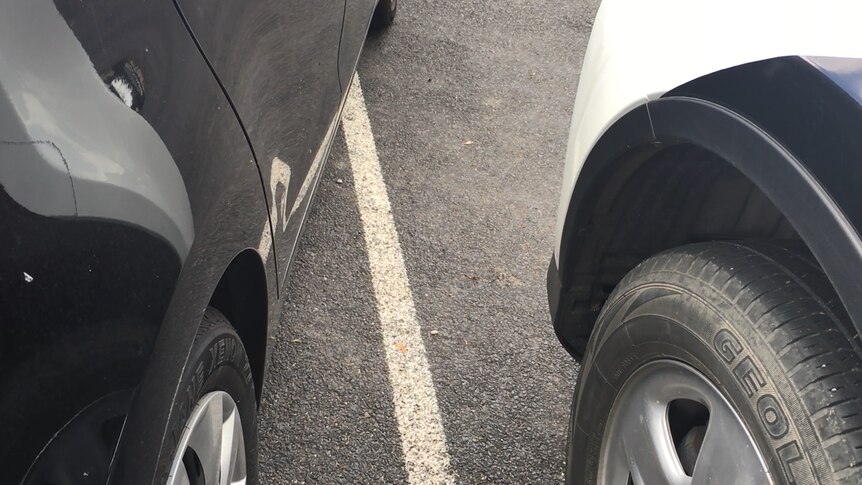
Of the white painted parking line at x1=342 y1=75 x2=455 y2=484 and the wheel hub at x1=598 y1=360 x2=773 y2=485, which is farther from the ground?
the wheel hub at x1=598 y1=360 x2=773 y2=485

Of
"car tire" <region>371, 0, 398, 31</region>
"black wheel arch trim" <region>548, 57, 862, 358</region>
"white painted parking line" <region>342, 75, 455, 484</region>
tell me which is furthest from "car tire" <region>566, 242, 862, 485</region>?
"car tire" <region>371, 0, 398, 31</region>

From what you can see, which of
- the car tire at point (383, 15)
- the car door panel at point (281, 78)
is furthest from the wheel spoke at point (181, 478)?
the car tire at point (383, 15)

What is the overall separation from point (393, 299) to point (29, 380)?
2.09 meters

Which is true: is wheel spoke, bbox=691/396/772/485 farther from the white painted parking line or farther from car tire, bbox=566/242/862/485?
the white painted parking line

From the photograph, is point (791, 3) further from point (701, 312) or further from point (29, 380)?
point (29, 380)

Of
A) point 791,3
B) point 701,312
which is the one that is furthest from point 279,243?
point 791,3

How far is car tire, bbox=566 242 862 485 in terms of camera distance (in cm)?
125

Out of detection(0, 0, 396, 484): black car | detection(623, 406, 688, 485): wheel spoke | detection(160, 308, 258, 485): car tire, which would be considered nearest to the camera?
detection(0, 0, 396, 484): black car

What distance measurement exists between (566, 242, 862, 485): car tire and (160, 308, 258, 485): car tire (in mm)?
766

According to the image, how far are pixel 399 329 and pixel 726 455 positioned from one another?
5.33ft

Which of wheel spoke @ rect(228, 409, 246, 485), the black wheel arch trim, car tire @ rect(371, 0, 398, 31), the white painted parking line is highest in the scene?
the black wheel arch trim

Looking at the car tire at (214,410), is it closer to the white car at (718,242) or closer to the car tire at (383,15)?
the white car at (718,242)

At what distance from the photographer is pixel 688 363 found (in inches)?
59.5

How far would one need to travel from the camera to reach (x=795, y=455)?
49.9 inches
